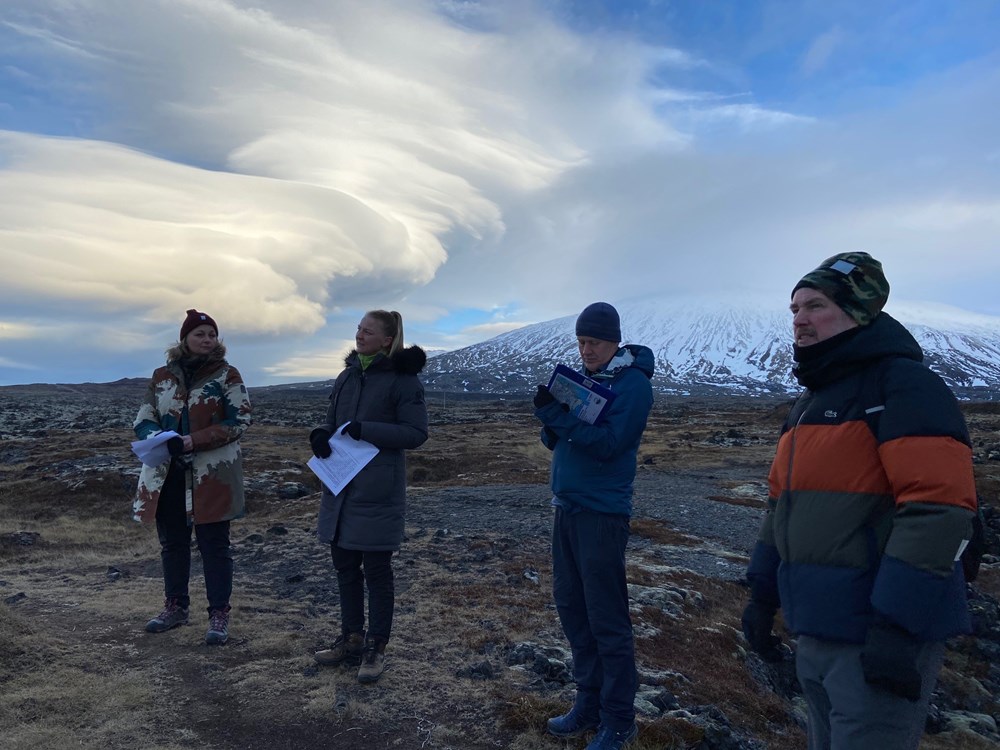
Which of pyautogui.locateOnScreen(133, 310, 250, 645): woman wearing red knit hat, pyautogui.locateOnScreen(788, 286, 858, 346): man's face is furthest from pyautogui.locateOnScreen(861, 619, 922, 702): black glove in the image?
pyautogui.locateOnScreen(133, 310, 250, 645): woman wearing red knit hat

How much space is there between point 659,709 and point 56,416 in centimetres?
6937

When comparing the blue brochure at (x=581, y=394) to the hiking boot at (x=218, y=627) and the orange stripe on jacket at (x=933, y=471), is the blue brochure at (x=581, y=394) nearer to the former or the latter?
the orange stripe on jacket at (x=933, y=471)

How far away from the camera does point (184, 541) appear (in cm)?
646

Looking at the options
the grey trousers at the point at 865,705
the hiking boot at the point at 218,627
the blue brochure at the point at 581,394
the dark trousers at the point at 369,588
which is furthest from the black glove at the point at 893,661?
the hiking boot at the point at 218,627

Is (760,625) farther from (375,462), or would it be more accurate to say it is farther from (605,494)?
(375,462)

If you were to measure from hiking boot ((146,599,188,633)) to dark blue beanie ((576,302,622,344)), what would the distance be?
5.05m

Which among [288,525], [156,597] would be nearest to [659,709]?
[156,597]

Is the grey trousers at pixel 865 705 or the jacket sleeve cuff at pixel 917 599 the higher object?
the jacket sleeve cuff at pixel 917 599

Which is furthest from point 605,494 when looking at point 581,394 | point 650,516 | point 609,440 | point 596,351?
point 650,516

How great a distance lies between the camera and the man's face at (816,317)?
304 centimetres

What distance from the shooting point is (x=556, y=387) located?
14.4 ft

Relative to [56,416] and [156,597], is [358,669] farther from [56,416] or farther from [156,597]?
[56,416]

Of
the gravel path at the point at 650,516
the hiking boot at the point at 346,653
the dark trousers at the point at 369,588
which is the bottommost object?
the gravel path at the point at 650,516

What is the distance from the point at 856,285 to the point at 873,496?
96 cm
